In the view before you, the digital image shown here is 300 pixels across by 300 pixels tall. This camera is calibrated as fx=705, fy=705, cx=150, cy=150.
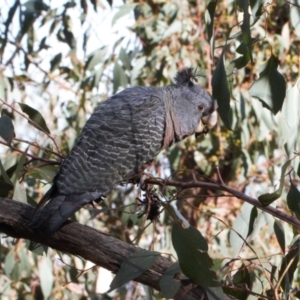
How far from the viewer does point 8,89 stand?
3.96 metres

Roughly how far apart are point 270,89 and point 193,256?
22.3 inches

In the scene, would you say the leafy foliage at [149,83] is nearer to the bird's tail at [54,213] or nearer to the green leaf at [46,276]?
the green leaf at [46,276]

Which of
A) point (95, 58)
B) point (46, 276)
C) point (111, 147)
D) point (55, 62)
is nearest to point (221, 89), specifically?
point (111, 147)

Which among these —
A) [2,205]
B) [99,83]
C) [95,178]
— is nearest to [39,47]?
[99,83]

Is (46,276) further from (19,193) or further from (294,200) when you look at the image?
(294,200)

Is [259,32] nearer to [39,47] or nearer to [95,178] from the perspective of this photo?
[39,47]

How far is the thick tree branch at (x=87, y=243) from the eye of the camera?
196cm

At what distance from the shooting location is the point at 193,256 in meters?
1.83

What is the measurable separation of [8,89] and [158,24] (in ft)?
3.18

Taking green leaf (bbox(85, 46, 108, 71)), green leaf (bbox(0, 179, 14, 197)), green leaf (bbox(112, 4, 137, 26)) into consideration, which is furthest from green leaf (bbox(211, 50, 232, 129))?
green leaf (bbox(85, 46, 108, 71))

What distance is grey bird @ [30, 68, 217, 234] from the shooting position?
2.36m

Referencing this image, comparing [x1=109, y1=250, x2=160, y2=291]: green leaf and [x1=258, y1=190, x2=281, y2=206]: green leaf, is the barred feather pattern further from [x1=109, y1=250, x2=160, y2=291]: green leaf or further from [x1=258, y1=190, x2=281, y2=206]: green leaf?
[x1=258, y1=190, x2=281, y2=206]: green leaf

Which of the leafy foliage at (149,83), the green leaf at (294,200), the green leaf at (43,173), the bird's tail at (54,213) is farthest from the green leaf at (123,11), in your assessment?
the green leaf at (294,200)

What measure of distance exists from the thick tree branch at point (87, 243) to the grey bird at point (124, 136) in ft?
0.35
